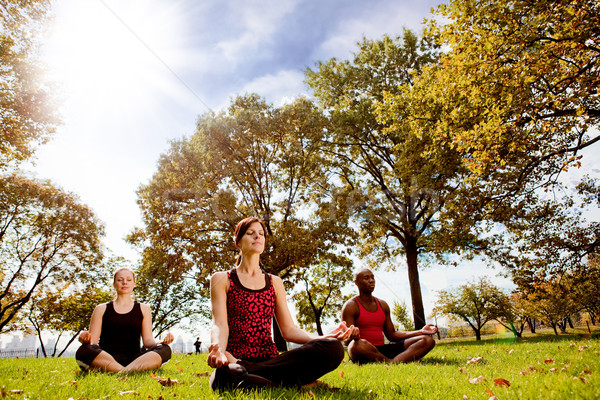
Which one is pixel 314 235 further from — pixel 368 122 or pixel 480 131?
pixel 480 131

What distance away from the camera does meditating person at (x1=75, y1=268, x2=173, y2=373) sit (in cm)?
532

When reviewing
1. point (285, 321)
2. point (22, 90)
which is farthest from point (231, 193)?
point (285, 321)

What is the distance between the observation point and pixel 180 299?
34.4 metres

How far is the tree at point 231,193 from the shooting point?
17.2 m

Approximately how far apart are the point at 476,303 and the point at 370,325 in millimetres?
42580

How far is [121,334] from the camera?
600 centimetres

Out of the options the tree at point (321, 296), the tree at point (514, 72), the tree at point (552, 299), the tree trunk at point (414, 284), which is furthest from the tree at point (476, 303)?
the tree at point (514, 72)

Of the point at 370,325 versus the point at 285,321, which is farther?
the point at 370,325

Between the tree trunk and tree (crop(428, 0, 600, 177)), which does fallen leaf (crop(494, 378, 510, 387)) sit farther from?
the tree trunk

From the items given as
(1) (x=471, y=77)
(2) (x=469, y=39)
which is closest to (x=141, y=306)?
(1) (x=471, y=77)

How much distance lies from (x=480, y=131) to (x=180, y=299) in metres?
32.8

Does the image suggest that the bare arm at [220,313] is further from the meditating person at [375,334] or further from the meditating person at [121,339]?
the meditating person at [375,334]

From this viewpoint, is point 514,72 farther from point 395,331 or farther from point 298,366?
point 298,366

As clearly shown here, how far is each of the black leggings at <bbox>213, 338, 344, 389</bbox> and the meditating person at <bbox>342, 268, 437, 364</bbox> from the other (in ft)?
10.8
